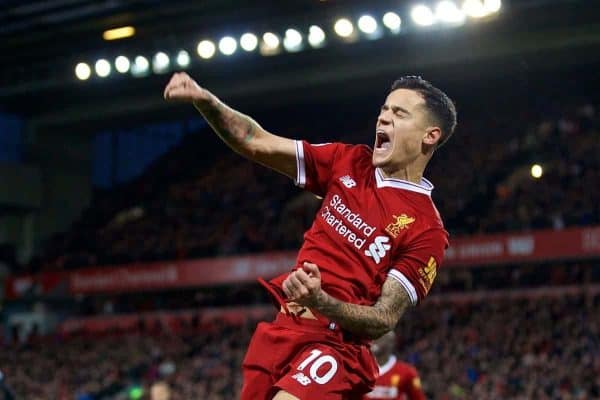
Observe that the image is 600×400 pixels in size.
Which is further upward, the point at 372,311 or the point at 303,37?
the point at 303,37

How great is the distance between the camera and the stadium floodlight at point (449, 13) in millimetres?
19875

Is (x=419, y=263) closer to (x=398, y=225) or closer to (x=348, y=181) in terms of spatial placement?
(x=398, y=225)

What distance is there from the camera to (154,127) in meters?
32.9

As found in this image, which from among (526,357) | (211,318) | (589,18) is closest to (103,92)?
(211,318)

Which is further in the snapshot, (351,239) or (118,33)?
(118,33)

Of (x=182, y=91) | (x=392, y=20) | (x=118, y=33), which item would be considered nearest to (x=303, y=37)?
(x=392, y=20)

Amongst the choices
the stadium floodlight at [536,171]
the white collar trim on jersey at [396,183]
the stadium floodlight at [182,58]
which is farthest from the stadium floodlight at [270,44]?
the white collar trim on jersey at [396,183]

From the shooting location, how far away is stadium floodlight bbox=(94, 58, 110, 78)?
2444cm

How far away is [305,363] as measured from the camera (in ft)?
13.9

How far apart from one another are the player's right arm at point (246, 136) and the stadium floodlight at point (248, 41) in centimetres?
1820

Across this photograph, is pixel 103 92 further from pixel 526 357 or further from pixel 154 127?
pixel 526 357

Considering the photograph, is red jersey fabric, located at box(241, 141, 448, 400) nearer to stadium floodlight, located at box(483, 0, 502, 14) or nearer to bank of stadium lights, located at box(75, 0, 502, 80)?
bank of stadium lights, located at box(75, 0, 502, 80)

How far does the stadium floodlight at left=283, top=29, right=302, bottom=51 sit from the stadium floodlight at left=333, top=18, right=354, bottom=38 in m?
0.95

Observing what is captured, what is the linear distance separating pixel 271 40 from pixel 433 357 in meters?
7.92
